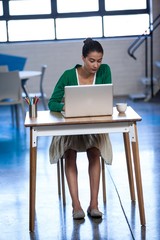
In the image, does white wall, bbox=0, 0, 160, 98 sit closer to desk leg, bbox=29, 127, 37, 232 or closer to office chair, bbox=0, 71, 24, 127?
office chair, bbox=0, 71, 24, 127

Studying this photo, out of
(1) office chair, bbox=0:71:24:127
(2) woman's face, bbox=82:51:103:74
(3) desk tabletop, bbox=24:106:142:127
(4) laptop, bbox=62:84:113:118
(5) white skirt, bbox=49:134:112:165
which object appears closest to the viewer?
(3) desk tabletop, bbox=24:106:142:127

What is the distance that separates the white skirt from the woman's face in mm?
445

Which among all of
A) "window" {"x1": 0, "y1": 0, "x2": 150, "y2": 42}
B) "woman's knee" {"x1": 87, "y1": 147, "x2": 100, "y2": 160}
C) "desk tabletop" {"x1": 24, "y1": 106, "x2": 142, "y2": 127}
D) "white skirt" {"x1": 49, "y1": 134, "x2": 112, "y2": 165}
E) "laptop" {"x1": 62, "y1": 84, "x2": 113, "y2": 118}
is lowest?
"woman's knee" {"x1": 87, "y1": 147, "x2": 100, "y2": 160}

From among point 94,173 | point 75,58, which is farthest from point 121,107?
point 75,58

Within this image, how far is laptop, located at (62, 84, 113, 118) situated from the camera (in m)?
3.74

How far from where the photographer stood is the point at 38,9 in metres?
10.5

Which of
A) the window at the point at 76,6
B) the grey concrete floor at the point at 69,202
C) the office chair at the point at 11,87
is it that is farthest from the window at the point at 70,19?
the grey concrete floor at the point at 69,202

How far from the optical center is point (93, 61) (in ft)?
12.8

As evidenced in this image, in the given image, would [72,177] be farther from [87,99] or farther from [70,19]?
[70,19]

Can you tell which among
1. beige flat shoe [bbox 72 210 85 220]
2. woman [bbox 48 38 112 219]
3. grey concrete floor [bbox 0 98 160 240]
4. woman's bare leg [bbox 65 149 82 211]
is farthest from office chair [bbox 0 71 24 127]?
beige flat shoe [bbox 72 210 85 220]

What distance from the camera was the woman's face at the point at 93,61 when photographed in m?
3.89

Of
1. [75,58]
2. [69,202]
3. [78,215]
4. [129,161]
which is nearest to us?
[78,215]

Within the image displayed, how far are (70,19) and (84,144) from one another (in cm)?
677

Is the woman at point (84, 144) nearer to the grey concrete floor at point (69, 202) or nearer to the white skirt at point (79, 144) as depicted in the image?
the white skirt at point (79, 144)
